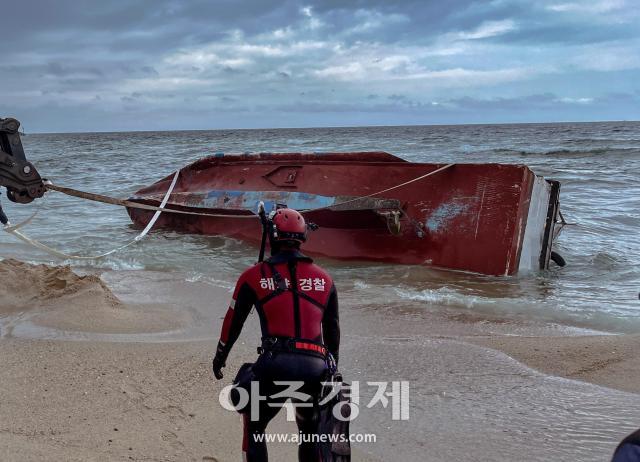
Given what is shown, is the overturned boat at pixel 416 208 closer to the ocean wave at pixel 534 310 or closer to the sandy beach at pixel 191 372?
the ocean wave at pixel 534 310

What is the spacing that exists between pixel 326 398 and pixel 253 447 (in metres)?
0.41

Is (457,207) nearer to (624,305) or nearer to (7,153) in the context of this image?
(624,305)

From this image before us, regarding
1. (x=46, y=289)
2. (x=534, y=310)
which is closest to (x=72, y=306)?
(x=46, y=289)

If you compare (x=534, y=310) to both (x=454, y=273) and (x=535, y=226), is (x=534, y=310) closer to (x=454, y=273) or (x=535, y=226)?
(x=454, y=273)

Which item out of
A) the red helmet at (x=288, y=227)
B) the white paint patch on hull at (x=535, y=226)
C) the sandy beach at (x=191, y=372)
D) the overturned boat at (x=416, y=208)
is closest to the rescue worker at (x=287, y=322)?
the red helmet at (x=288, y=227)

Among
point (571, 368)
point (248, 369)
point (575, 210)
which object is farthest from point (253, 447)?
point (575, 210)

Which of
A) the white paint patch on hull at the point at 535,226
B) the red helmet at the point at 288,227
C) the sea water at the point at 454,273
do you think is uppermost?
the red helmet at the point at 288,227

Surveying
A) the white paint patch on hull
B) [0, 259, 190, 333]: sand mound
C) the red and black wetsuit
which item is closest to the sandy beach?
[0, 259, 190, 333]: sand mound

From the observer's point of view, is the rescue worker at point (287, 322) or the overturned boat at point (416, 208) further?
the overturned boat at point (416, 208)

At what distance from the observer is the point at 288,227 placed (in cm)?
276

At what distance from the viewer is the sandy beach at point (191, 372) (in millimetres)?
3236

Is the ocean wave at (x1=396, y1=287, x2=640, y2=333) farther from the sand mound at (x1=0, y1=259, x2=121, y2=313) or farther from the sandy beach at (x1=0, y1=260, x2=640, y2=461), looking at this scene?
the sand mound at (x1=0, y1=259, x2=121, y2=313)

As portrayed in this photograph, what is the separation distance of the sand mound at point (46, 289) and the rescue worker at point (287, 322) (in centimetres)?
328

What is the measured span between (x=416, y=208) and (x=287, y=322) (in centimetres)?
524
